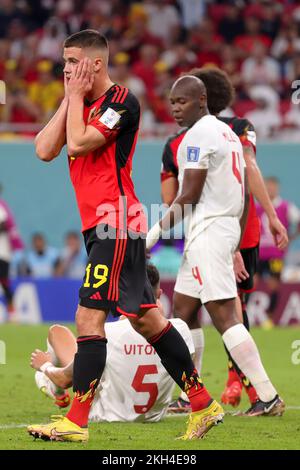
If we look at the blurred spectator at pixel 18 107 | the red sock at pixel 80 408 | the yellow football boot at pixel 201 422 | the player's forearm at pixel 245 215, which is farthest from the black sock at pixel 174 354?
the blurred spectator at pixel 18 107

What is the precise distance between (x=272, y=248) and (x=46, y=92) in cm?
493

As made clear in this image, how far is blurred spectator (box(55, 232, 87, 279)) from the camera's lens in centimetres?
1708

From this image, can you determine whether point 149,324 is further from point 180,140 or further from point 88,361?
point 180,140

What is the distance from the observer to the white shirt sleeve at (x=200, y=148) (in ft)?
22.8

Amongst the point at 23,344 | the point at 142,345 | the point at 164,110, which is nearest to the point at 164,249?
the point at 164,110

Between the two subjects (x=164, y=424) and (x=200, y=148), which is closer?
(x=164, y=424)

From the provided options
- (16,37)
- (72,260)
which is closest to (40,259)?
(72,260)

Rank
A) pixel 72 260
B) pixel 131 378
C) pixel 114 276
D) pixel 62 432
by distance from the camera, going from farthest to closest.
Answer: pixel 72 260 < pixel 131 378 < pixel 114 276 < pixel 62 432

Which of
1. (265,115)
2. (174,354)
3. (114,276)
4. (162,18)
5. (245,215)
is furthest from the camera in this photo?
(162,18)

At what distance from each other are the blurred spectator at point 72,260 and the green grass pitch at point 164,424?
5871 millimetres

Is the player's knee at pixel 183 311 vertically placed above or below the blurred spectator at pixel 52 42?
below

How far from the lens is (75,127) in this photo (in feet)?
18.9

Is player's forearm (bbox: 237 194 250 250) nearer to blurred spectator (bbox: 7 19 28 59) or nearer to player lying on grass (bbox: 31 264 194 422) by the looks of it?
player lying on grass (bbox: 31 264 194 422)

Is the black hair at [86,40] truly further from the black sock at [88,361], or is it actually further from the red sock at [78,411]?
the red sock at [78,411]
